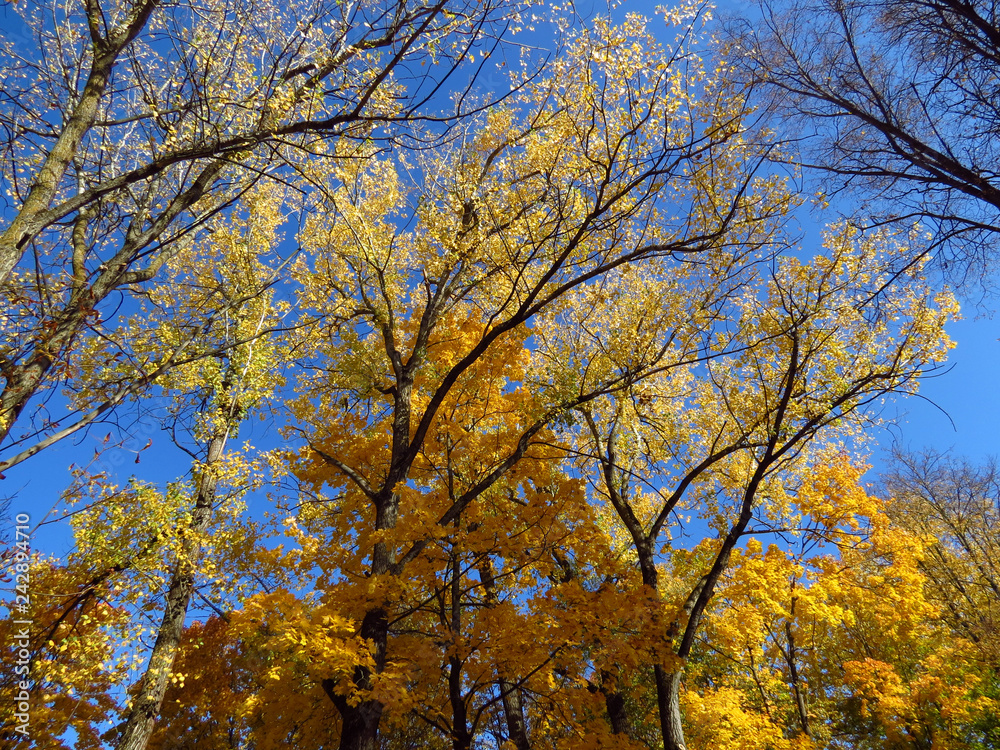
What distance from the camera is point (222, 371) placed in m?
10.5

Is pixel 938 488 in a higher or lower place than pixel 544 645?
higher

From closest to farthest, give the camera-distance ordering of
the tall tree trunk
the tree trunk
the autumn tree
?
the tree trunk
the tall tree trunk
the autumn tree

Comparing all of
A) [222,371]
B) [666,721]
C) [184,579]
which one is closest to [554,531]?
[666,721]

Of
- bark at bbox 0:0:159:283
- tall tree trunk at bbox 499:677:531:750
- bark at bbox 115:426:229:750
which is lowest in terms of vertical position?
tall tree trunk at bbox 499:677:531:750

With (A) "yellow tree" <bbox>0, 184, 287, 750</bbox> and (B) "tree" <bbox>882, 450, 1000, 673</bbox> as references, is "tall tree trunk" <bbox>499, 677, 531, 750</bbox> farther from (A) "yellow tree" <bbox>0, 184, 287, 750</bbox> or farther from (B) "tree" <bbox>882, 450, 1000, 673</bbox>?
(B) "tree" <bbox>882, 450, 1000, 673</bbox>

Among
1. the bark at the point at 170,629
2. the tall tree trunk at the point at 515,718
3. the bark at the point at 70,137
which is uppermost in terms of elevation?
the bark at the point at 70,137

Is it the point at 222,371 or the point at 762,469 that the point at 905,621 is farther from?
the point at 222,371

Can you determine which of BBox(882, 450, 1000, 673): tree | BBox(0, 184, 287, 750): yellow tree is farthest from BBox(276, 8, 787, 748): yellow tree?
BBox(882, 450, 1000, 673): tree

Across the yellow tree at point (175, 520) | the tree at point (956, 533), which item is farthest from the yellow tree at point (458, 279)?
the tree at point (956, 533)

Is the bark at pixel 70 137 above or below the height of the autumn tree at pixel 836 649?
above

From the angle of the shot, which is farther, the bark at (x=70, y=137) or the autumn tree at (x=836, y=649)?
the autumn tree at (x=836, y=649)

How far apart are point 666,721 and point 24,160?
9395mm

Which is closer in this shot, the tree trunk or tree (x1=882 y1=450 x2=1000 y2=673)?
the tree trunk

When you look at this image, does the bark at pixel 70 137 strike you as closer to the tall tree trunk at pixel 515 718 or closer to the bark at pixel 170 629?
the bark at pixel 170 629
